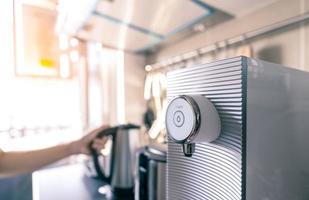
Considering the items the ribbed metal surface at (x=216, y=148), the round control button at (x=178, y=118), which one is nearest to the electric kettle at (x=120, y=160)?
the ribbed metal surface at (x=216, y=148)

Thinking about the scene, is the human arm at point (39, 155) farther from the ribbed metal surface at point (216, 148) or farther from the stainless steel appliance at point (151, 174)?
the ribbed metal surface at point (216, 148)

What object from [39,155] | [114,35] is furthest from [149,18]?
[39,155]

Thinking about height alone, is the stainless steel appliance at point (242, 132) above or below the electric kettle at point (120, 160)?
above

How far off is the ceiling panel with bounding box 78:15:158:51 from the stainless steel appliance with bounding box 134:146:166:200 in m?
0.58

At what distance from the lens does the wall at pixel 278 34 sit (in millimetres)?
606

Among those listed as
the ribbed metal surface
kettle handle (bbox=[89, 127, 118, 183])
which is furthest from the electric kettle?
the ribbed metal surface

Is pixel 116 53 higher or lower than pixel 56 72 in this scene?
higher

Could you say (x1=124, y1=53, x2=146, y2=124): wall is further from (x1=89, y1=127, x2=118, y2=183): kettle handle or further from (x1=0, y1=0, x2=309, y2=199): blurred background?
(x1=89, y1=127, x2=118, y2=183): kettle handle

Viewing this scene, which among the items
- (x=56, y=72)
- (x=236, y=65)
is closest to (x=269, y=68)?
(x=236, y=65)

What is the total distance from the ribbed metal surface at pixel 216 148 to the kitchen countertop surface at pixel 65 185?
0.43 m

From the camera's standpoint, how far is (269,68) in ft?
1.19

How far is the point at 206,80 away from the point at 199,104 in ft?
0.17

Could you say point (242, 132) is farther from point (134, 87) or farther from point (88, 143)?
point (134, 87)

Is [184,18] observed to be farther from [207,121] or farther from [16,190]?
[16,190]
